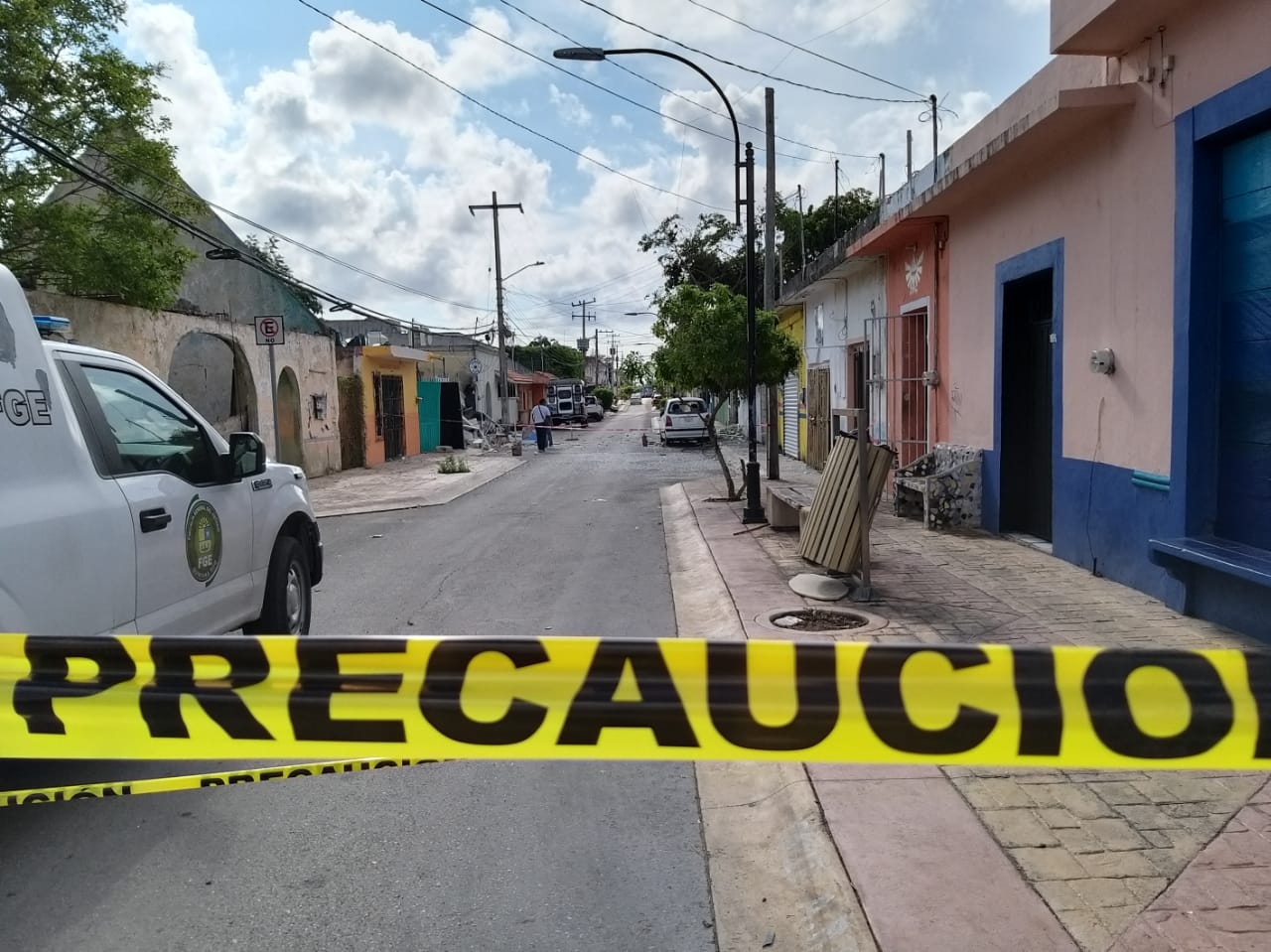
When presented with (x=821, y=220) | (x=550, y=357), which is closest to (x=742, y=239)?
(x=821, y=220)

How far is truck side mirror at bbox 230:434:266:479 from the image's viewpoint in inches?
200

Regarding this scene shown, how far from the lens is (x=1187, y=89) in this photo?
6.61 metres

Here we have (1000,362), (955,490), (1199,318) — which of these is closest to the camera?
(1199,318)

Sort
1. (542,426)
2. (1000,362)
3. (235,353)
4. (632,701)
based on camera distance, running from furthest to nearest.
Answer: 1. (542,426)
2. (235,353)
3. (1000,362)
4. (632,701)

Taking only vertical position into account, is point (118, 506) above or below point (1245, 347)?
below

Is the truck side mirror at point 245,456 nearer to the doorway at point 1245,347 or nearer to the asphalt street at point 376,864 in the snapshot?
the asphalt street at point 376,864

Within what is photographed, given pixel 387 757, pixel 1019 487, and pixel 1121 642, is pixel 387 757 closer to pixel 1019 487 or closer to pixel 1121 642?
pixel 1121 642

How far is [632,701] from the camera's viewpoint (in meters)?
2.55

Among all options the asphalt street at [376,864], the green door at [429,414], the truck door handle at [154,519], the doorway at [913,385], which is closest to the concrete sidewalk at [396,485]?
the green door at [429,414]

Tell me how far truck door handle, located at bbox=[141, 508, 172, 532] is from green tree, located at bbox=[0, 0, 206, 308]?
30.6ft

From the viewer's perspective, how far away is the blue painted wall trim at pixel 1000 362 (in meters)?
8.75

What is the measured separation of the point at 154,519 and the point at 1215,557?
593 cm

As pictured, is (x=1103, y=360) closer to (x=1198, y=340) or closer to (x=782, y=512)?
(x=1198, y=340)

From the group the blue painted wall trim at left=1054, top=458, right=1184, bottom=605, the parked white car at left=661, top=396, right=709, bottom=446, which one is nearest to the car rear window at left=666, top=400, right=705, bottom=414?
the parked white car at left=661, top=396, right=709, bottom=446
